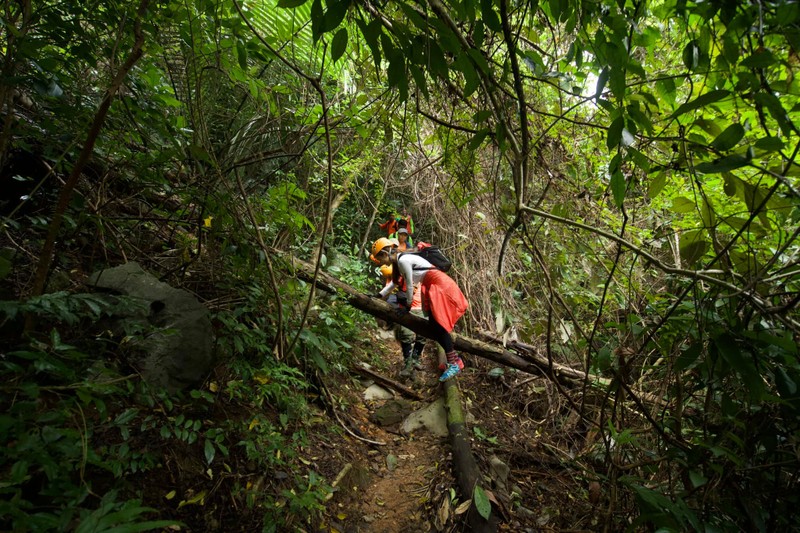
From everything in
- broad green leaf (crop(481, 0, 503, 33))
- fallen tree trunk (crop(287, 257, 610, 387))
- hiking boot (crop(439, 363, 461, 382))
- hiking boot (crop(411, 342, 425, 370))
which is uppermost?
broad green leaf (crop(481, 0, 503, 33))

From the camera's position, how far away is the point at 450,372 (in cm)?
471

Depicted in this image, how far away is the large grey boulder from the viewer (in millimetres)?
2164

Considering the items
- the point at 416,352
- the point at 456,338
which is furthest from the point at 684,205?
the point at 416,352

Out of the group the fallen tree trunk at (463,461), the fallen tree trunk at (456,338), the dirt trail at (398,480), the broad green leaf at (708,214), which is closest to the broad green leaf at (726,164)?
the broad green leaf at (708,214)

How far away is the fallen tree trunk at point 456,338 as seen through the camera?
4242mm

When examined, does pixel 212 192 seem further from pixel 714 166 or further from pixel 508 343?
pixel 508 343

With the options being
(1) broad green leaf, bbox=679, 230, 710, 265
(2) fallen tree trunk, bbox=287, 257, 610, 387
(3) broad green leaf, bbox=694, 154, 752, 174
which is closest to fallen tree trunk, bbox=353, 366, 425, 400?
(2) fallen tree trunk, bbox=287, 257, 610, 387

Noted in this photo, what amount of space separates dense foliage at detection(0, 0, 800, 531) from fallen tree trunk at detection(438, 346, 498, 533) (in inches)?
36.1

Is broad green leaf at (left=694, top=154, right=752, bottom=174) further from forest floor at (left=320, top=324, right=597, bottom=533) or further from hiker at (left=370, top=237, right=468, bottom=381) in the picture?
hiker at (left=370, top=237, right=468, bottom=381)

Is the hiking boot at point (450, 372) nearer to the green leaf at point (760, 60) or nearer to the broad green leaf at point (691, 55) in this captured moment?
the broad green leaf at point (691, 55)

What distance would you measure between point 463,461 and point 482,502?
0.58 meters

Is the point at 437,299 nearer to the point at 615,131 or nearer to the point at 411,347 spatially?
the point at 411,347

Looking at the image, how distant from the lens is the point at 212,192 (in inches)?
104

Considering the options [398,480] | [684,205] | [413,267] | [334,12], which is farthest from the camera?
[413,267]
